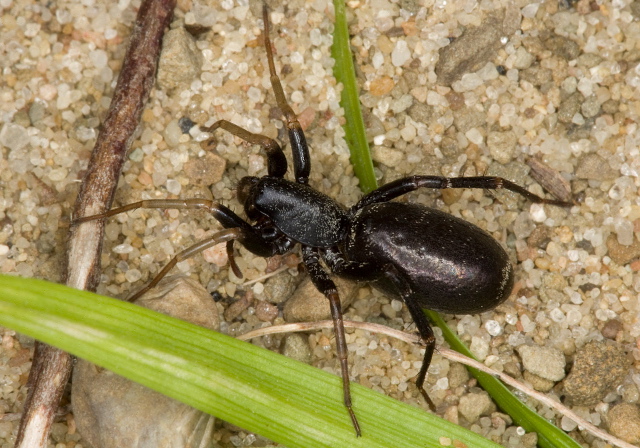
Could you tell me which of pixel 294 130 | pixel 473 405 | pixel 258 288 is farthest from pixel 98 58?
pixel 473 405

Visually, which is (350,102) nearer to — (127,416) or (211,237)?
(211,237)

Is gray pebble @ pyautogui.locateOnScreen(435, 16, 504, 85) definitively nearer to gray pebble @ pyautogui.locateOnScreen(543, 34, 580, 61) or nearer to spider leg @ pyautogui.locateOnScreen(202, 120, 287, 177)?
gray pebble @ pyautogui.locateOnScreen(543, 34, 580, 61)

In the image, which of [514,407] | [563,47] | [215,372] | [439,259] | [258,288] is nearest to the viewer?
[215,372]

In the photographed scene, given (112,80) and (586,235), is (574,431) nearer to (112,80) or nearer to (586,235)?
(586,235)

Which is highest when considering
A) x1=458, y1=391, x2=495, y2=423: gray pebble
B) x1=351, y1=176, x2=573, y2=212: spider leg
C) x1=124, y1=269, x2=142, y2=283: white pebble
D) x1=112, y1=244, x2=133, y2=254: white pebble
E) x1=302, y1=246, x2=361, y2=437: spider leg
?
x1=351, y1=176, x2=573, y2=212: spider leg

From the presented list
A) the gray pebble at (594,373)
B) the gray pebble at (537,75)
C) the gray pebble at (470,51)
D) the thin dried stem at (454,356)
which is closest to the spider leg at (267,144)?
the thin dried stem at (454,356)

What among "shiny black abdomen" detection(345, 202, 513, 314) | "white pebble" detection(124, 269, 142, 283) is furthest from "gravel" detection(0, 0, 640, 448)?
"shiny black abdomen" detection(345, 202, 513, 314)
